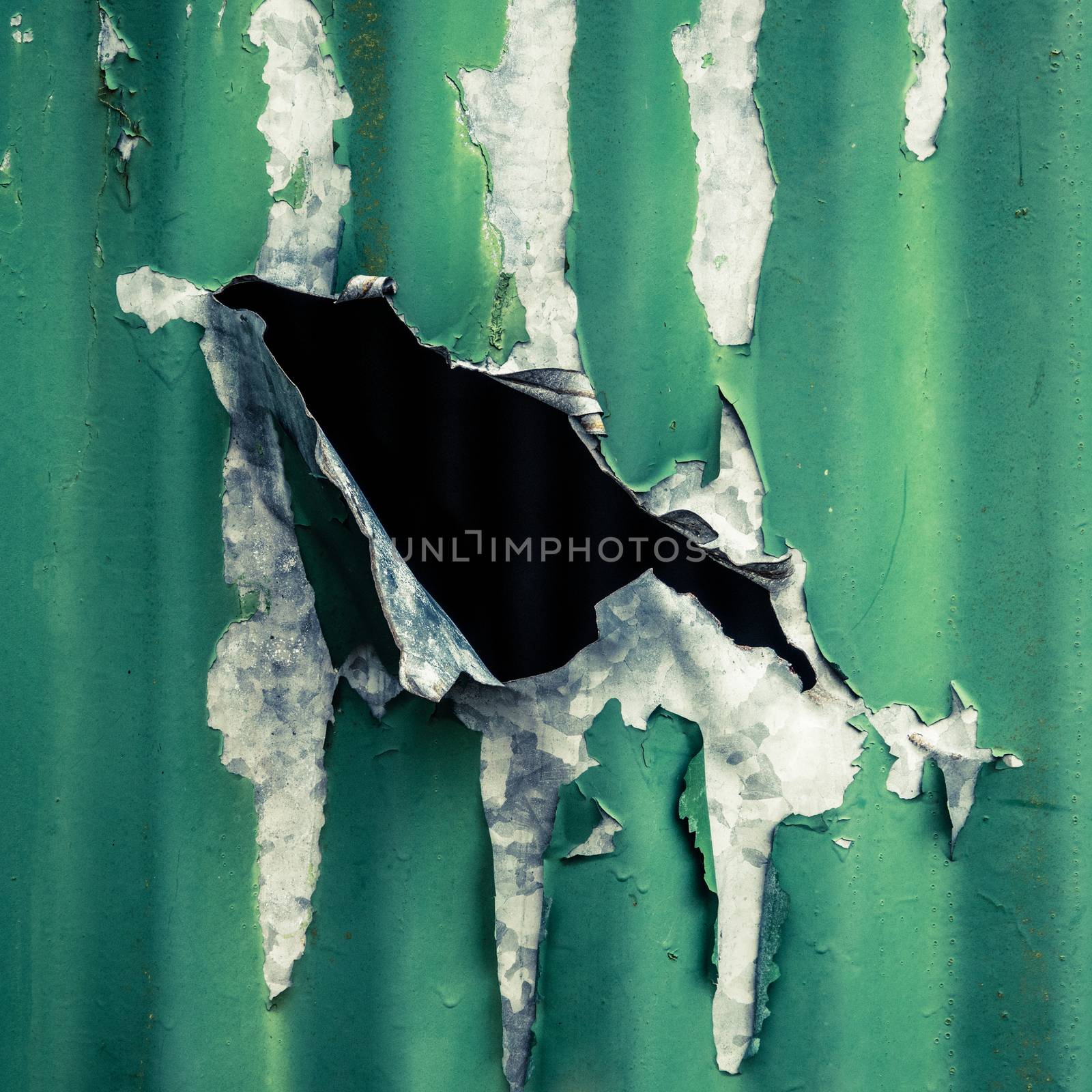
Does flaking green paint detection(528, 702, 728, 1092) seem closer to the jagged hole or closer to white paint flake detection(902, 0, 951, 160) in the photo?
the jagged hole

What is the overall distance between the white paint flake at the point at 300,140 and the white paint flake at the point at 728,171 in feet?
1.82

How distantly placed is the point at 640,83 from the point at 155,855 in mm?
1412

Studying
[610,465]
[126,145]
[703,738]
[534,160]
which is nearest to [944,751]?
[703,738]

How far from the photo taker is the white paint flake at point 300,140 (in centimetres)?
140

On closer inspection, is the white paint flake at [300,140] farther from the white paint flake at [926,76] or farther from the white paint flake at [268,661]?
the white paint flake at [926,76]

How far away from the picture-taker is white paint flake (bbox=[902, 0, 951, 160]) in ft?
4.69

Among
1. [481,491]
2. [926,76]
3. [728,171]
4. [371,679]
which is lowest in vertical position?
[371,679]

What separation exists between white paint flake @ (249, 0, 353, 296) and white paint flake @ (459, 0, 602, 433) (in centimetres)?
23

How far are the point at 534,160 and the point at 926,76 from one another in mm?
628

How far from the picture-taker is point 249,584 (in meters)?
1.42

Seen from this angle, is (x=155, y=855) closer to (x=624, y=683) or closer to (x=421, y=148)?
(x=624, y=683)

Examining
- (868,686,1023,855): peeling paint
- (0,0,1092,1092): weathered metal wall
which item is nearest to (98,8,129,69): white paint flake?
(0,0,1092,1092): weathered metal wall

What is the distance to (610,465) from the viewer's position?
4.68ft

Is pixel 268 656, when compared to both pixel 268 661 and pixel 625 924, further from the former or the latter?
pixel 625 924
